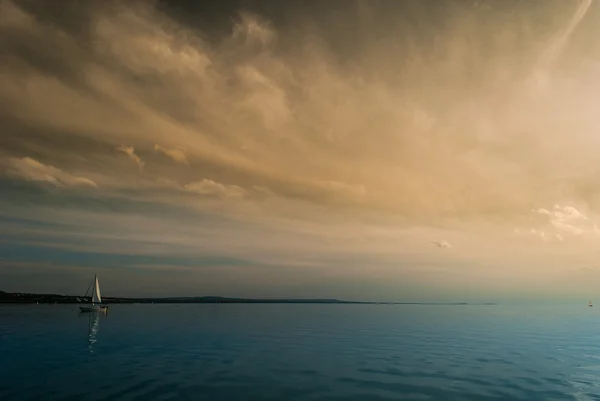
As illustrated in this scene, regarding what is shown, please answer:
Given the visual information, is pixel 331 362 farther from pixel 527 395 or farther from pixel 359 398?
pixel 527 395

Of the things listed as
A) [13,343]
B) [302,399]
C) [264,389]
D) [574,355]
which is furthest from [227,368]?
[574,355]

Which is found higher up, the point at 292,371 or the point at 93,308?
the point at 93,308

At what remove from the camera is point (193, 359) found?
43750 mm

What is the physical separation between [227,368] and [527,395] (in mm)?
27209

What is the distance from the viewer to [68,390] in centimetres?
2878

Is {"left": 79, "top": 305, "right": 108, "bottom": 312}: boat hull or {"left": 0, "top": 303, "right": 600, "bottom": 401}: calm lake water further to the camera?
{"left": 79, "top": 305, "right": 108, "bottom": 312}: boat hull

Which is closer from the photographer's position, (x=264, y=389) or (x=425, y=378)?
(x=264, y=389)

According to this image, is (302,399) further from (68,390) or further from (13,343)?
(13,343)

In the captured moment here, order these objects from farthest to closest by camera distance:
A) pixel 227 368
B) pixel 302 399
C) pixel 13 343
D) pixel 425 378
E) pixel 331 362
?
pixel 13 343
pixel 331 362
pixel 227 368
pixel 425 378
pixel 302 399

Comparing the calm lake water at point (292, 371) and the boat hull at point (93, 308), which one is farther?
the boat hull at point (93, 308)

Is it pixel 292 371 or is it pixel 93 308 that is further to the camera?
pixel 93 308

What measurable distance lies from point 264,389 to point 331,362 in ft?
49.2

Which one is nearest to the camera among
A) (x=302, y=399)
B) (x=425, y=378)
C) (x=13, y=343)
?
(x=302, y=399)

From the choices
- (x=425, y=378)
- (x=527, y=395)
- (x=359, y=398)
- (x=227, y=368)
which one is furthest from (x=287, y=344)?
(x=527, y=395)
